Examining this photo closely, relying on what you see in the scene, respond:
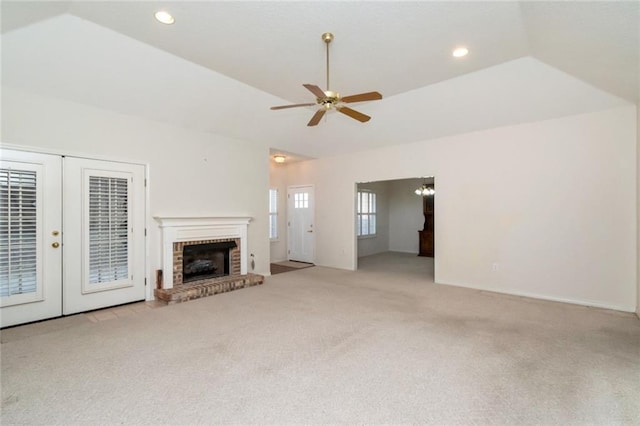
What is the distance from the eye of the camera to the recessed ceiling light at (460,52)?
10.9 feet

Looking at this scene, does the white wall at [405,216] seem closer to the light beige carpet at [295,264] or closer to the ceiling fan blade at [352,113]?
the light beige carpet at [295,264]

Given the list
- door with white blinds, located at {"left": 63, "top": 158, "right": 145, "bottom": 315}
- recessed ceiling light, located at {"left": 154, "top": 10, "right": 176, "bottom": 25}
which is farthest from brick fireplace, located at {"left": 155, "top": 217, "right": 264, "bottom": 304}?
recessed ceiling light, located at {"left": 154, "top": 10, "right": 176, "bottom": 25}

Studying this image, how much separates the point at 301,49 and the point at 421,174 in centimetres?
363

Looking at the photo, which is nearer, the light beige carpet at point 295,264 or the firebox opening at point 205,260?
the firebox opening at point 205,260

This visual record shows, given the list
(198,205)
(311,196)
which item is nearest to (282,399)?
(198,205)

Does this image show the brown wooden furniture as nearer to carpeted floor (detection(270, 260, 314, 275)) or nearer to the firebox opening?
carpeted floor (detection(270, 260, 314, 275))

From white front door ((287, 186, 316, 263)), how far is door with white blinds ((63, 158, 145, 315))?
418 centimetres

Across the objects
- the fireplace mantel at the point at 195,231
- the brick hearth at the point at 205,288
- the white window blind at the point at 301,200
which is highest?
the white window blind at the point at 301,200

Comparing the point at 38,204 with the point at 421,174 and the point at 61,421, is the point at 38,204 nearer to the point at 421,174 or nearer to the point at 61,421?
the point at 61,421

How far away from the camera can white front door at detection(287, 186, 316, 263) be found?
8047mm

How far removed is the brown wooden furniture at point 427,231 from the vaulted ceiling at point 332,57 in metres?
4.53

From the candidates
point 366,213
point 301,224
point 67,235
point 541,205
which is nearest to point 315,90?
point 67,235

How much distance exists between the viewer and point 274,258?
8430mm

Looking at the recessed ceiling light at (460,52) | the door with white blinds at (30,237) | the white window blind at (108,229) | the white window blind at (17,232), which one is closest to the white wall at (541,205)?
the recessed ceiling light at (460,52)
